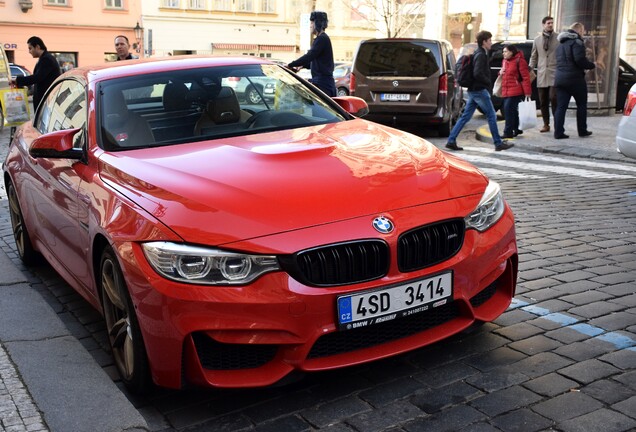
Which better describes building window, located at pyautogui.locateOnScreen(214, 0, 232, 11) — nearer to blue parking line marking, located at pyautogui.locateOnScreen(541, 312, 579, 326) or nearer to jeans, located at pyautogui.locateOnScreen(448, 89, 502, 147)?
jeans, located at pyautogui.locateOnScreen(448, 89, 502, 147)

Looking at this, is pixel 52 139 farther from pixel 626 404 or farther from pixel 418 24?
pixel 418 24

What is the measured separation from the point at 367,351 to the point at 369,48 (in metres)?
12.0

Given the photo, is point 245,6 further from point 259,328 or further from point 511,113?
point 259,328

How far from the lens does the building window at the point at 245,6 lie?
5400cm

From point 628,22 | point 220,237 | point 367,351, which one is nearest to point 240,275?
point 220,237

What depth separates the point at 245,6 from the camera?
→ 178 ft

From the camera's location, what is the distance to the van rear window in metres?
14.3

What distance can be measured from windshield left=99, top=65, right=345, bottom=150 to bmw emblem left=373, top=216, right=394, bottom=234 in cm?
140

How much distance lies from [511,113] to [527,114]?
30cm

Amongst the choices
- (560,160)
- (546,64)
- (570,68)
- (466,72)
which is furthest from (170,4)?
(560,160)

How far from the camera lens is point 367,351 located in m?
3.37

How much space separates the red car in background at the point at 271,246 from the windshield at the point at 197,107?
0.03 m

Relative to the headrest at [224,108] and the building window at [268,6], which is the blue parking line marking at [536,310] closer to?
the headrest at [224,108]

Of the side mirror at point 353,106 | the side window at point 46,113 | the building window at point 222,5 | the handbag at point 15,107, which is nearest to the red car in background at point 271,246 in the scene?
the side mirror at point 353,106
